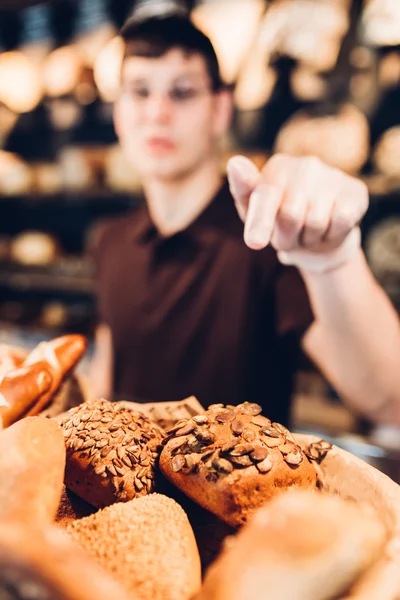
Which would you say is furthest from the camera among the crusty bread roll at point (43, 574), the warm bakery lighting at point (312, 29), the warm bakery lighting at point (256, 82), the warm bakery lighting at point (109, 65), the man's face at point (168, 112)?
the warm bakery lighting at point (256, 82)

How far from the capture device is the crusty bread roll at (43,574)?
33 centimetres

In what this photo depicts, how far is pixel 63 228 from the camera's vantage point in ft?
12.7

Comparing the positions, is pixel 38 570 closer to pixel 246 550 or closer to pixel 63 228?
pixel 246 550

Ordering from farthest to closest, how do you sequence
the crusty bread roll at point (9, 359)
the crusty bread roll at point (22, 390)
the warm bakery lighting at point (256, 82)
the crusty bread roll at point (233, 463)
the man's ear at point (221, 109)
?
1. the warm bakery lighting at point (256, 82)
2. the man's ear at point (221, 109)
3. the crusty bread roll at point (9, 359)
4. the crusty bread roll at point (22, 390)
5. the crusty bread roll at point (233, 463)

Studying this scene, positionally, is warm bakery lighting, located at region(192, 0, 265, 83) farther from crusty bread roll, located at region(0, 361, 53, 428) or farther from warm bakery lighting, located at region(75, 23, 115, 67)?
crusty bread roll, located at region(0, 361, 53, 428)

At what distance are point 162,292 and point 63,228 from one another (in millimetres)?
2346

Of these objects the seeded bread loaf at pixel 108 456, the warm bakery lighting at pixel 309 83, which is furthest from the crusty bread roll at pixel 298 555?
the warm bakery lighting at pixel 309 83

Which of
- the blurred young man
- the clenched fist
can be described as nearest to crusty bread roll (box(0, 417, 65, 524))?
the clenched fist

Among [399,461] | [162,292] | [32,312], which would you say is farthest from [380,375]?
[32,312]

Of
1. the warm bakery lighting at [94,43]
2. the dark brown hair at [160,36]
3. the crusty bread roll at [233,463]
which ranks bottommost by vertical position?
the crusty bread roll at [233,463]

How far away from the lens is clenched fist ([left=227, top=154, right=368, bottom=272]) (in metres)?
0.80

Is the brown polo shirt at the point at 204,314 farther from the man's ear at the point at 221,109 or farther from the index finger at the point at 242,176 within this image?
the index finger at the point at 242,176

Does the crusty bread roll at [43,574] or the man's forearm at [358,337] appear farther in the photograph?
the man's forearm at [358,337]

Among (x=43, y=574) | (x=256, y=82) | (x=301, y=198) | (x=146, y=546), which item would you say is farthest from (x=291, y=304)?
(x=256, y=82)
